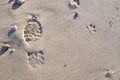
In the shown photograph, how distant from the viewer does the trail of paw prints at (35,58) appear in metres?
3.68

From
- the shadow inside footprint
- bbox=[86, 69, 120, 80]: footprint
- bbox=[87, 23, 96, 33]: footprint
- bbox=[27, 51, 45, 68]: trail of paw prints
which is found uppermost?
bbox=[87, 23, 96, 33]: footprint

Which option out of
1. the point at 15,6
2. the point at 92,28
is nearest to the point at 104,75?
the point at 92,28

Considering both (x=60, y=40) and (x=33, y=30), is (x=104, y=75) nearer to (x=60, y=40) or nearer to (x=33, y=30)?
(x=60, y=40)

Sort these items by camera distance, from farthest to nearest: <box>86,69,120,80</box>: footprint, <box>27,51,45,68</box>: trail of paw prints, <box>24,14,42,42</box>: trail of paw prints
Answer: <box>24,14,42,42</box>: trail of paw prints, <box>27,51,45,68</box>: trail of paw prints, <box>86,69,120,80</box>: footprint

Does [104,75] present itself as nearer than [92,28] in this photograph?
Yes

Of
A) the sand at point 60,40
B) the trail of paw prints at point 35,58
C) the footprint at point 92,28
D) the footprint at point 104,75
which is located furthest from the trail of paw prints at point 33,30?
the footprint at point 104,75

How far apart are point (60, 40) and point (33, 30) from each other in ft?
1.48

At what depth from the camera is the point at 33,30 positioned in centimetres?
394

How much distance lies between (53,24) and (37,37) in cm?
32

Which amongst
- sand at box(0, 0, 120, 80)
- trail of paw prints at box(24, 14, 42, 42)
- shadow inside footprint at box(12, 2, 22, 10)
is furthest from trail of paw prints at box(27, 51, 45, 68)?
shadow inside footprint at box(12, 2, 22, 10)

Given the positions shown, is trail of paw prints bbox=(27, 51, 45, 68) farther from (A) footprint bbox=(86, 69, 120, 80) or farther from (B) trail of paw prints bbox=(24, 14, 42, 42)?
(A) footprint bbox=(86, 69, 120, 80)

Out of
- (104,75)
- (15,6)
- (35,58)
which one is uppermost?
(15,6)

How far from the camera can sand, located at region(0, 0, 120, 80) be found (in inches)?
141

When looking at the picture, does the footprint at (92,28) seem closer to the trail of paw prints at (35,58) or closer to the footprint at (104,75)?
the footprint at (104,75)
